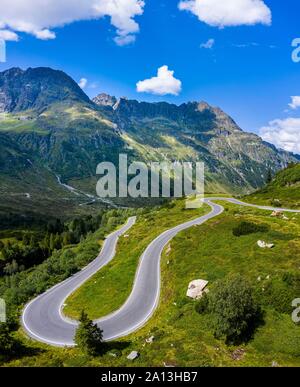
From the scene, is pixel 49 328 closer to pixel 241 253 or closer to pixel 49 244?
pixel 241 253

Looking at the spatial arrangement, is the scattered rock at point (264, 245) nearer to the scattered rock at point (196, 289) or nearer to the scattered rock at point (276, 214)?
the scattered rock at point (196, 289)

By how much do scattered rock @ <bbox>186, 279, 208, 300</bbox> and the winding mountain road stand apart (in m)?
7.61

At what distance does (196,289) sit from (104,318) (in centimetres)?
1612

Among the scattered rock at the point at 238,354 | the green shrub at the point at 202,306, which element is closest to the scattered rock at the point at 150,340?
the green shrub at the point at 202,306

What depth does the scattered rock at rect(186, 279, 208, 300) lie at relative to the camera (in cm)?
5625

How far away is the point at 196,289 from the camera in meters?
57.2

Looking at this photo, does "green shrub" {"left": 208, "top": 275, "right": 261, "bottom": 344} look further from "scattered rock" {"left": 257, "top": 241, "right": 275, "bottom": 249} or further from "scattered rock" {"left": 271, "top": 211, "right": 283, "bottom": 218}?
"scattered rock" {"left": 271, "top": 211, "right": 283, "bottom": 218}

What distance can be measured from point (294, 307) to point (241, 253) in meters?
19.9

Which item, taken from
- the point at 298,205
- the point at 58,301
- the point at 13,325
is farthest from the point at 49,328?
the point at 298,205

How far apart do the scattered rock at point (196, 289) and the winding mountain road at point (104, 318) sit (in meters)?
7.61

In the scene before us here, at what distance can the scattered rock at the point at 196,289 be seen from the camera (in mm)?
56250

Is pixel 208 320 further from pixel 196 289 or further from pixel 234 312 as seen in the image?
pixel 196 289

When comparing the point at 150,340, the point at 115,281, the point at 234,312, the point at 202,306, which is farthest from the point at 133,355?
the point at 115,281

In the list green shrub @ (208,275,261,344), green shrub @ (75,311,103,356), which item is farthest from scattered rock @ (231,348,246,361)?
green shrub @ (75,311,103,356)
